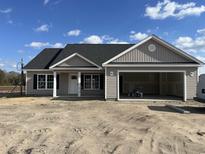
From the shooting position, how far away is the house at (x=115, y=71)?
2192 centimetres

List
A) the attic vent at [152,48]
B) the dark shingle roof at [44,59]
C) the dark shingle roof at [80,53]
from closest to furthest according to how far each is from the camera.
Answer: the attic vent at [152,48] < the dark shingle roof at [44,59] < the dark shingle roof at [80,53]

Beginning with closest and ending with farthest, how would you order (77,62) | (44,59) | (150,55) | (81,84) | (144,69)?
(144,69)
(150,55)
(77,62)
(81,84)
(44,59)

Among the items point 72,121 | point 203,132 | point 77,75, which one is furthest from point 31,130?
point 77,75

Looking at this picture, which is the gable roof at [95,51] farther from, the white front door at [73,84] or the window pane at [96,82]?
the white front door at [73,84]

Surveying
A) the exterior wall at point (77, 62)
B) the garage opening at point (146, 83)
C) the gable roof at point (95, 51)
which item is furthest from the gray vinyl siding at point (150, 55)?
the garage opening at point (146, 83)

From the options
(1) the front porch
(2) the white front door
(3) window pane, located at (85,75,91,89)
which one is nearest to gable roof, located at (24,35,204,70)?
(1) the front porch

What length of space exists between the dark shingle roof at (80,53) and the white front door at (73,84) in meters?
2.13

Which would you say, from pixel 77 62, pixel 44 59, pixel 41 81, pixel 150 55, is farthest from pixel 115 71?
pixel 44 59

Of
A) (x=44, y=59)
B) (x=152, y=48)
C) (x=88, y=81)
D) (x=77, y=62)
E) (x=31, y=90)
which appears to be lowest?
(x=31, y=90)

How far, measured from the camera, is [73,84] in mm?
27766

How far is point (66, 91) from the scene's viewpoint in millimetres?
27688

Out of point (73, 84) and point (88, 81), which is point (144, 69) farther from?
point (73, 84)

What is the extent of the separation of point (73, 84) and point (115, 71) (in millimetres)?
7051

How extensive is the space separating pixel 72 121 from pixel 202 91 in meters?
8.90
